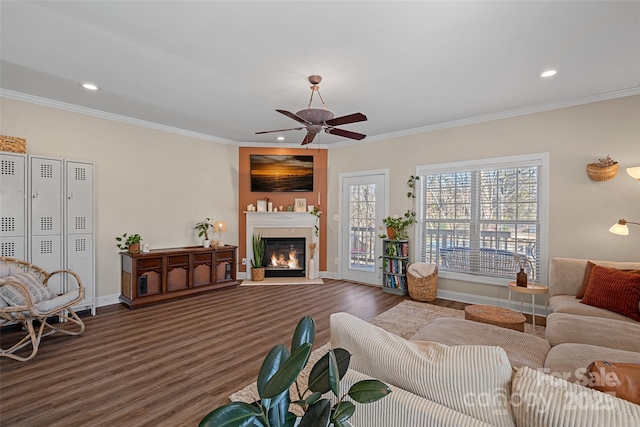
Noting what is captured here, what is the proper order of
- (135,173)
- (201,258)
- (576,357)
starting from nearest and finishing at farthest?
1. (576,357)
2. (135,173)
3. (201,258)

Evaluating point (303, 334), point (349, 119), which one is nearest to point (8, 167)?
point (349, 119)

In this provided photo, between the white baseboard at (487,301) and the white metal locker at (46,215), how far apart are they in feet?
18.1

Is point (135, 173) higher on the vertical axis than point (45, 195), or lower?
higher

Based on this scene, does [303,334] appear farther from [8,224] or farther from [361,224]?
[361,224]

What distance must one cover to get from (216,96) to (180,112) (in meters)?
0.95

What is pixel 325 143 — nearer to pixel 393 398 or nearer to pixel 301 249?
pixel 301 249

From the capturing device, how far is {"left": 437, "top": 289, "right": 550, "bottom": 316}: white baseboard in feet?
13.5

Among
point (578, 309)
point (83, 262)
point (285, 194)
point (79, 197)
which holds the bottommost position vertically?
point (578, 309)

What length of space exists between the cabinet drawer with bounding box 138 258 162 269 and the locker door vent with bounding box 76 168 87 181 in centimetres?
134

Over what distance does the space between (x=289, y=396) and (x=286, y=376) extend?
17cm

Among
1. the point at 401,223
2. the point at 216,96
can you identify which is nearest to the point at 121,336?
the point at 216,96

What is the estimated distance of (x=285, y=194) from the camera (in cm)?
631

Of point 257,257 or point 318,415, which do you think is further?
point 257,257

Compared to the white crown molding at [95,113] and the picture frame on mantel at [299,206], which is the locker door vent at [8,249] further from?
the picture frame on mantel at [299,206]
